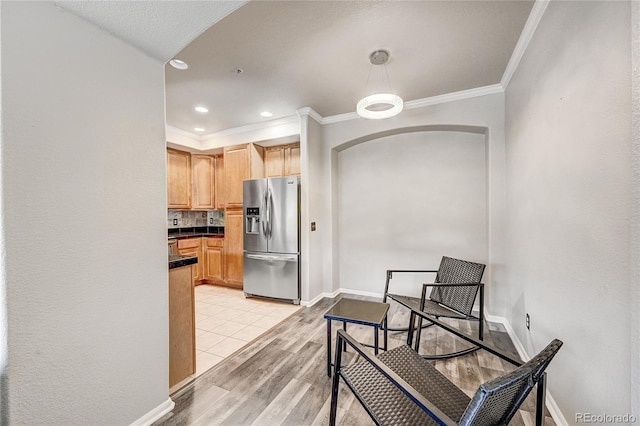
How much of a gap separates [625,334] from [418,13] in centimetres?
211

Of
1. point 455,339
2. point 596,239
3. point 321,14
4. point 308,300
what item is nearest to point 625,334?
point 596,239

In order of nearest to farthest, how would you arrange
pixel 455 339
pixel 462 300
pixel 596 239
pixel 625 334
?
pixel 625 334, pixel 596 239, pixel 462 300, pixel 455 339

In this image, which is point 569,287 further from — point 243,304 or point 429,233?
point 243,304

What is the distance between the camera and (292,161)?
13.4ft

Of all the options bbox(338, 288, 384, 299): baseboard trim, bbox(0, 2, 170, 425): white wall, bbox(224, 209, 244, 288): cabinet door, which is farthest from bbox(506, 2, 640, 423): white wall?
bbox(224, 209, 244, 288): cabinet door

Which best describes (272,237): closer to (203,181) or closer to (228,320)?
(228,320)

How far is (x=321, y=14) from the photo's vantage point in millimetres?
1825

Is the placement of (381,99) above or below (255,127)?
below

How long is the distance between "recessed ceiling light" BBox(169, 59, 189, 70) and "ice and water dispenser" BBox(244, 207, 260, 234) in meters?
1.89

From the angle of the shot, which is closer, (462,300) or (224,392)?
(224,392)

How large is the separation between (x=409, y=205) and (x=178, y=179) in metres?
3.85

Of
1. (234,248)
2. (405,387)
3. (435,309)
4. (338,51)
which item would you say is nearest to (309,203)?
(234,248)

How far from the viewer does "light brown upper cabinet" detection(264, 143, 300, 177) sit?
160 inches

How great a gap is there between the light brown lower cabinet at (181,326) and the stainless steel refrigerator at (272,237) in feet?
5.50
